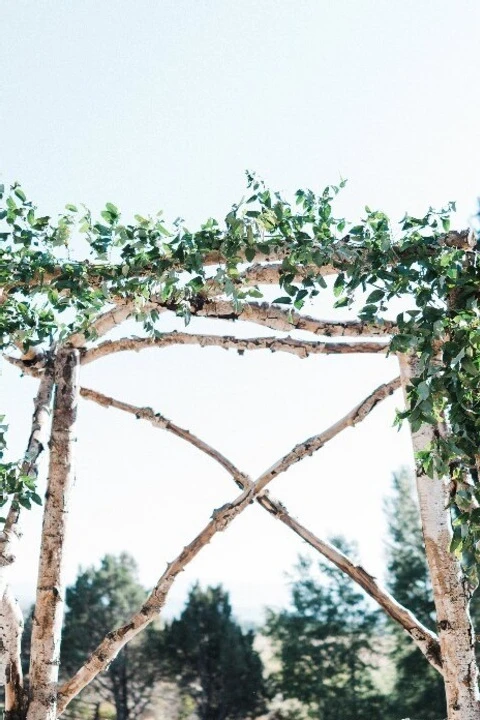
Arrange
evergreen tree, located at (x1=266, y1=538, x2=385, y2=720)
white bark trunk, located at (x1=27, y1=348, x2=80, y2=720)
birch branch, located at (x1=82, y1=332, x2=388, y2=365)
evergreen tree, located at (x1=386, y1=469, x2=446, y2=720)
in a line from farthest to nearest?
evergreen tree, located at (x1=266, y1=538, x2=385, y2=720) → evergreen tree, located at (x1=386, y1=469, x2=446, y2=720) → birch branch, located at (x1=82, y1=332, x2=388, y2=365) → white bark trunk, located at (x1=27, y1=348, x2=80, y2=720)

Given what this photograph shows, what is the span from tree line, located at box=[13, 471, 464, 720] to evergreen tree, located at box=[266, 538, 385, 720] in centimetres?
3

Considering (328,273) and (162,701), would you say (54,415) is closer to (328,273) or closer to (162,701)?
(328,273)

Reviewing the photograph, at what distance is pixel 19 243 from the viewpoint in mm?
3334

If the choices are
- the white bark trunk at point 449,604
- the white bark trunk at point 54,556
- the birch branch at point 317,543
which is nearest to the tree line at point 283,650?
the birch branch at point 317,543

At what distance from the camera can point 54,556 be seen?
4113 millimetres

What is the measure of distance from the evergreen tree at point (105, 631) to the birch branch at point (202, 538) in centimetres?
2138

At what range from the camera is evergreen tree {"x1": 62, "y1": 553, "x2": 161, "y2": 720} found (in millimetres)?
24531

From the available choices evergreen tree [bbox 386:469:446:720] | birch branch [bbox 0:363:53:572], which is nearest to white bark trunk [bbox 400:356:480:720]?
birch branch [bbox 0:363:53:572]

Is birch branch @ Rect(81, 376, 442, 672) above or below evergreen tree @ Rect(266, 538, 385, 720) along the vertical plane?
below

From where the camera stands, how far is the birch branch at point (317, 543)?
3.45 m

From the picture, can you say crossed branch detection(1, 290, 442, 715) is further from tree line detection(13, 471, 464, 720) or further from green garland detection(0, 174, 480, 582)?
tree line detection(13, 471, 464, 720)

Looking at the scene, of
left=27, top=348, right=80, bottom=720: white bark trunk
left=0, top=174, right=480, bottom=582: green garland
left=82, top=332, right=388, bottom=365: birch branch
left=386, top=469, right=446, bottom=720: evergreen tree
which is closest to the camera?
left=0, top=174, right=480, bottom=582: green garland

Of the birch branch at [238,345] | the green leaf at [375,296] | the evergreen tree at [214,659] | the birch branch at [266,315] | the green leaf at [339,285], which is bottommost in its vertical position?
the green leaf at [375,296]

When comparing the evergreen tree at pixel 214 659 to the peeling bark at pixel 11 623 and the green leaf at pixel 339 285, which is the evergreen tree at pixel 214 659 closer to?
the peeling bark at pixel 11 623
